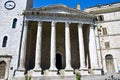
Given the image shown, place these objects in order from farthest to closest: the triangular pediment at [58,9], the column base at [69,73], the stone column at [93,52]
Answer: the triangular pediment at [58,9], the stone column at [93,52], the column base at [69,73]

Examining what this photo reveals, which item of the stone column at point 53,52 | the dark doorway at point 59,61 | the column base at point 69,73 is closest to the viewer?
the column base at point 69,73

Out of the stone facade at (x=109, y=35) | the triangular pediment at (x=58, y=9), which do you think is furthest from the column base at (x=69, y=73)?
the triangular pediment at (x=58, y=9)

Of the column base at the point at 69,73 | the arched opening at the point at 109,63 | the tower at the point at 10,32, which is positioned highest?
the tower at the point at 10,32

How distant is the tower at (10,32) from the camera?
18295 mm

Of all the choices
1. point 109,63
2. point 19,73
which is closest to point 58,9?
point 19,73

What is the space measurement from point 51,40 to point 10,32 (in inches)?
230

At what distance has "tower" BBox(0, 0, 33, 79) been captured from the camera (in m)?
18.3

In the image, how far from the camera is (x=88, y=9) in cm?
2684

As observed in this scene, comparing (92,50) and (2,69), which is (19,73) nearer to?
→ (2,69)

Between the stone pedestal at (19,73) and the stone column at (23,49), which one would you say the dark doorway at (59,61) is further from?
the stone pedestal at (19,73)

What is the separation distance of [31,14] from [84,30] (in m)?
9.03

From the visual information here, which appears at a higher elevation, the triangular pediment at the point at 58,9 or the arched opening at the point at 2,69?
the triangular pediment at the point at 58,9

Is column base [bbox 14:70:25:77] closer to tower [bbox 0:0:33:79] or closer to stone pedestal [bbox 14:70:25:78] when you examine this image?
stone pedestal [bbox 14:70:25:78]

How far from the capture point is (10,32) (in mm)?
19938
